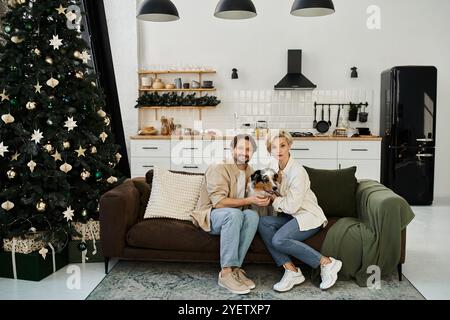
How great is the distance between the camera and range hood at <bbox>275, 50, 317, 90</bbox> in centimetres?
672

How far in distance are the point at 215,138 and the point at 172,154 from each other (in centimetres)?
61

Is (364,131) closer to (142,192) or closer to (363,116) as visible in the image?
(363,116)

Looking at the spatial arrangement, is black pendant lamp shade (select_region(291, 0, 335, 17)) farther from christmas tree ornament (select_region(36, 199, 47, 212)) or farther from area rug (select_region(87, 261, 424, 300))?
christmas tree ornament (select_region(36, 199, 47, 212))

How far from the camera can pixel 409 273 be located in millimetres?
3727

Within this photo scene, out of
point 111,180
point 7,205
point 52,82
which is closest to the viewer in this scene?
point 7,205

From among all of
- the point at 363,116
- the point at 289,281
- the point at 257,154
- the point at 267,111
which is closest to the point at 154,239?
the point at 289,281

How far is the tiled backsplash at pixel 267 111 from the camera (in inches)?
277

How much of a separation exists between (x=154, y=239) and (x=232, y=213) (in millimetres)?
645

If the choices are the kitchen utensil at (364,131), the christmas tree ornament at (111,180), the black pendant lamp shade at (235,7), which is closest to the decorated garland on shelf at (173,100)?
the kitchen utensil at (364,131)

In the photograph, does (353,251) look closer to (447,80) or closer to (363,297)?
(363,297)

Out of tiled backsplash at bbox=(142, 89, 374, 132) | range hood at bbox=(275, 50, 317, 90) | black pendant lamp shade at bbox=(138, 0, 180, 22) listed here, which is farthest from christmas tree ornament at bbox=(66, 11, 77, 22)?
range hood at bbox=(275, 50, 317, 90)

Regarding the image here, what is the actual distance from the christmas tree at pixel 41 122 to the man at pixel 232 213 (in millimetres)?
1017

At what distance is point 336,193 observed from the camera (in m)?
3.91

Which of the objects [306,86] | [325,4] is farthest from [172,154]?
[325,4]
